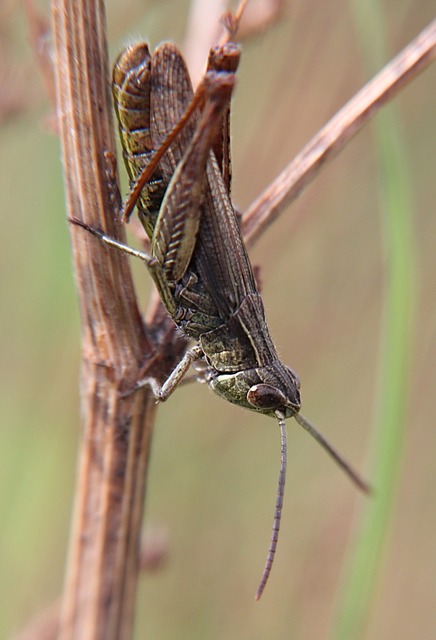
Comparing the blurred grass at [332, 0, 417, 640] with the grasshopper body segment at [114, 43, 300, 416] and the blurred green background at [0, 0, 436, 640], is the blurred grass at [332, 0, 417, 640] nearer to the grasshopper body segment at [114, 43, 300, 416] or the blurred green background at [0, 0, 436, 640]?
the grasshopper body segment at [114, 43, 300, 416]

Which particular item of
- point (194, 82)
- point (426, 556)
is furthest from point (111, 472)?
point (426, 556)

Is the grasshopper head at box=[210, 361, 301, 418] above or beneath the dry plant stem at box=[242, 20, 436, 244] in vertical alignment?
beneath

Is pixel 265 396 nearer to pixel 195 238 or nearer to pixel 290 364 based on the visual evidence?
pixel 195 238

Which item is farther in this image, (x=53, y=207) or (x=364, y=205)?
(x=364, y=205)

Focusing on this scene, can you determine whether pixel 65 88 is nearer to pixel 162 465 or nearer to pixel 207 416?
pixel 207 416

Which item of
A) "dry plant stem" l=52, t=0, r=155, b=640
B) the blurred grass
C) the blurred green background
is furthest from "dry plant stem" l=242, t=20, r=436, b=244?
the blurred green background

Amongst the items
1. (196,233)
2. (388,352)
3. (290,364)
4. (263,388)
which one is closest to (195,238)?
(196,233)

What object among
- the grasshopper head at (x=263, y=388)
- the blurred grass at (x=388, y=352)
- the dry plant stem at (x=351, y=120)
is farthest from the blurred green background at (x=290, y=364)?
the dry plant stem at (x=351, y=120)

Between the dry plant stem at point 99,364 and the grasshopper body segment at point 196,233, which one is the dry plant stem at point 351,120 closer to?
the grasshopper body segment at point 196,233
